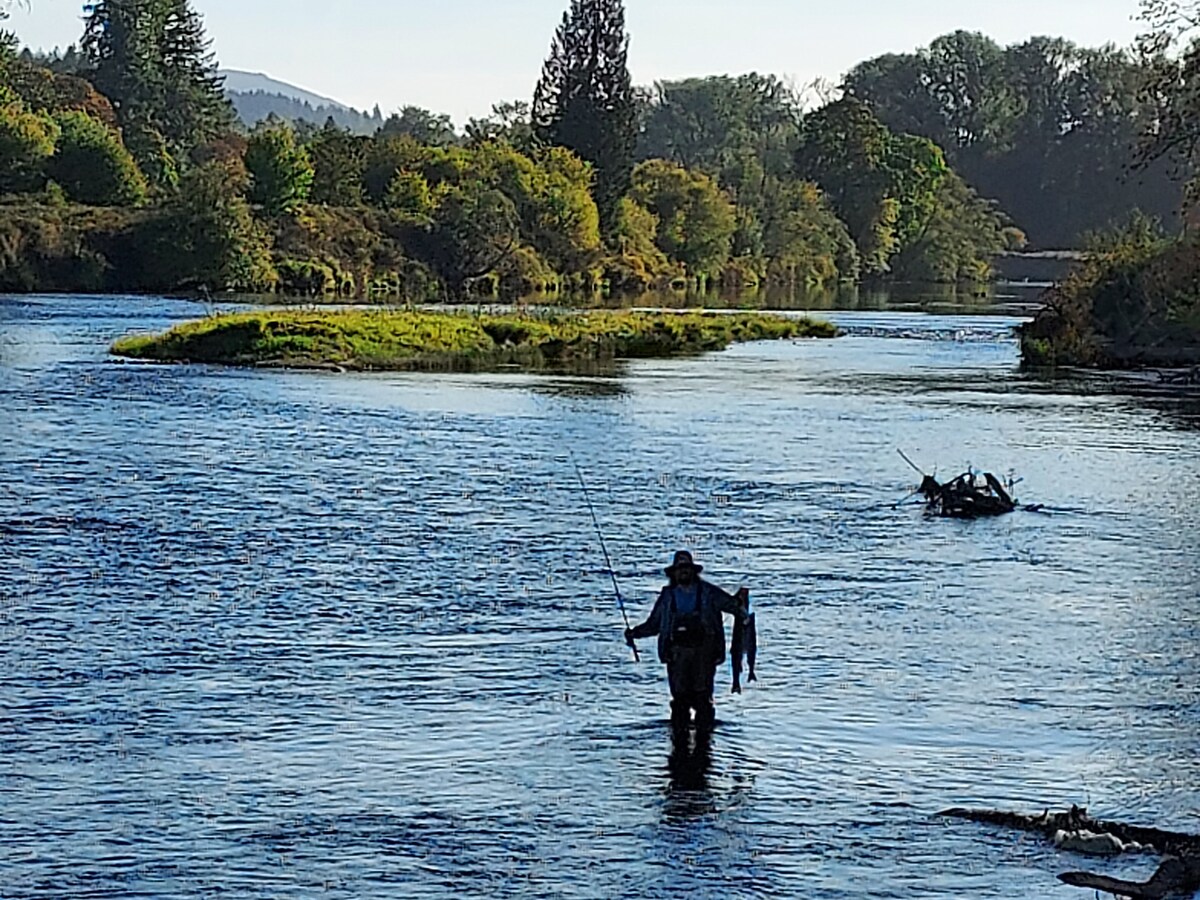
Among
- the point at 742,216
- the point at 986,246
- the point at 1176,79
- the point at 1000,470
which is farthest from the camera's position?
the point at 986,246

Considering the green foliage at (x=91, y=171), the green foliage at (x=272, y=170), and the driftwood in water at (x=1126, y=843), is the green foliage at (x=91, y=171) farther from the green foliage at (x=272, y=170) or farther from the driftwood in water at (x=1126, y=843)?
the driftwood in water at (x=1126, y=843)

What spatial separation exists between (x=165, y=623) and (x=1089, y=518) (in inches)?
704

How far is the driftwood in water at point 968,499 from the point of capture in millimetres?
34781

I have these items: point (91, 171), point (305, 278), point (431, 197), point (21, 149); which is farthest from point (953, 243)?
point (21, 149)

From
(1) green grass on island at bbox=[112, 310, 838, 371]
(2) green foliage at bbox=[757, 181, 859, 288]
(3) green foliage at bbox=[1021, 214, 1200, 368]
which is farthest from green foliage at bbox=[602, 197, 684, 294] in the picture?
(3) green foliage at bbox=[1021, 214, 1200, 368]

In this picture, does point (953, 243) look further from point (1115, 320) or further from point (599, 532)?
point (599, 532)

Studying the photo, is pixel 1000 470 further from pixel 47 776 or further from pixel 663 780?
pixel 47 776

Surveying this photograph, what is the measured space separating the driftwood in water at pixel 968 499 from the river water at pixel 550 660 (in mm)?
553

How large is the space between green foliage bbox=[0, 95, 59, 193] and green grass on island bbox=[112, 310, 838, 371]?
55197 millimetres

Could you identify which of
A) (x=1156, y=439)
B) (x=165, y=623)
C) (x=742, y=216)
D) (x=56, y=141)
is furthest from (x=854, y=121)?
(x=165, y=623)

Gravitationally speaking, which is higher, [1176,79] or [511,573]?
[1176,79]

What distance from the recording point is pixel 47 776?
1767cm

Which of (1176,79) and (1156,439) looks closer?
(1176,79)

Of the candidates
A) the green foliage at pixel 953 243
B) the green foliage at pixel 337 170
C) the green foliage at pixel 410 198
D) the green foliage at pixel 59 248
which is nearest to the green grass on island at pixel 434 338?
the green foliage at pixel 59 248
